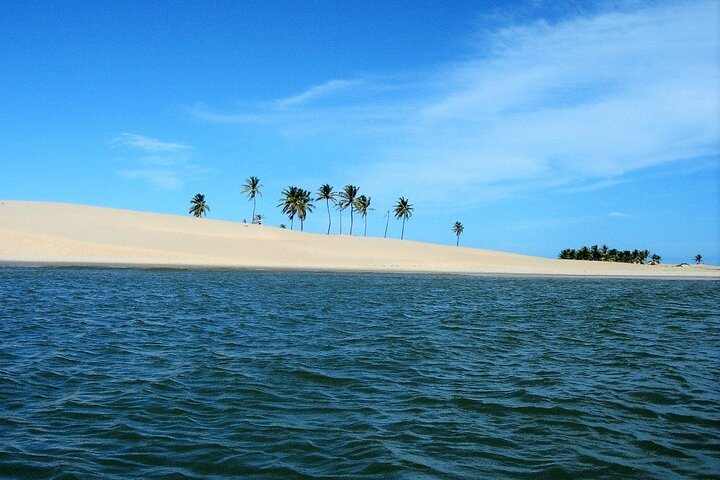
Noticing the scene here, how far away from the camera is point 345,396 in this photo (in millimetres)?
10812

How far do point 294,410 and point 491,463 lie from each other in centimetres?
359

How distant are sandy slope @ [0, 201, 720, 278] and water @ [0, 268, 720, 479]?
3915 centimetres

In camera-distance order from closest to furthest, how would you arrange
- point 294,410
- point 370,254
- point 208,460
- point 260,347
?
point 208,460
point 294,410
point 260,347
point 370,254

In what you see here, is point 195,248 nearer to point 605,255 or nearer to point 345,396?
point 345,396

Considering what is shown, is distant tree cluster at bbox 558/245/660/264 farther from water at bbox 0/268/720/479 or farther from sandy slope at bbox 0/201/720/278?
water at bbox 0/268/720/479

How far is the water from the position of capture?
25.1 ft

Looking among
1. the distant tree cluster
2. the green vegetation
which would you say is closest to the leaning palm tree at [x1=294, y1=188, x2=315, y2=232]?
the green vegetation

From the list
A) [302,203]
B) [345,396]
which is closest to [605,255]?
[302,203]

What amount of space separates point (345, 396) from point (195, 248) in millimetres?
62230

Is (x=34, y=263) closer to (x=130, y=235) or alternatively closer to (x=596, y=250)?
(x=130, y=235)

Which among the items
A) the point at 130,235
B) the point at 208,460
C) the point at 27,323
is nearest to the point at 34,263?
the point at 130,235

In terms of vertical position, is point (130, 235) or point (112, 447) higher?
point (130, 235)

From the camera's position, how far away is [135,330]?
57.0ft

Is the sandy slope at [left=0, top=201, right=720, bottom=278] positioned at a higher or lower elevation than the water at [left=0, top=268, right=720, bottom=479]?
higher
